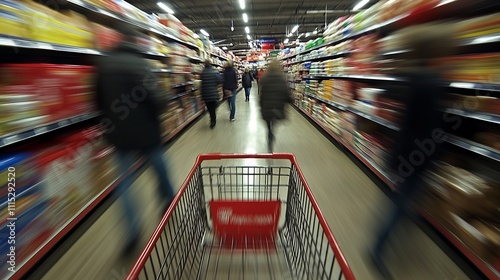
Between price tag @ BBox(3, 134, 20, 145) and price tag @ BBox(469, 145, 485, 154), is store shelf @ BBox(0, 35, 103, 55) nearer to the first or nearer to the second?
price tag @ BBox(3, 134, 20, 145)

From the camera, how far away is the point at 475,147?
1532 millimetres

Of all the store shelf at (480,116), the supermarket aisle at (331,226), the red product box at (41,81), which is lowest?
the supermarket aisle at (331,226)

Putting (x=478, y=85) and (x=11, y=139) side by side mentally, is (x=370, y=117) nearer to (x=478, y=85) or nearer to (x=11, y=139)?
(x=478, y=85)

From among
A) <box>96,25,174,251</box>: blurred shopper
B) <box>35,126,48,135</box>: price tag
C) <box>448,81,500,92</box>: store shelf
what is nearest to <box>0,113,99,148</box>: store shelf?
<box>35,126,48,135</box>: price tag

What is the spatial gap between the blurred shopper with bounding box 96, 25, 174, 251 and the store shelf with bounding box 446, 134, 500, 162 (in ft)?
7.15

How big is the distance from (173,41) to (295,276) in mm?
5113

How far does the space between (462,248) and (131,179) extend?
2.43 m

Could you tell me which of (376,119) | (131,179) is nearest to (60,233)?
(131,179)

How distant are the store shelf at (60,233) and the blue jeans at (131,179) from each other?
0.17ft

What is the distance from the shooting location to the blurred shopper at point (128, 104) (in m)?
1.42

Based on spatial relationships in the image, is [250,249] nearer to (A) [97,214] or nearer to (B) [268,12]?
(A) [97,214]

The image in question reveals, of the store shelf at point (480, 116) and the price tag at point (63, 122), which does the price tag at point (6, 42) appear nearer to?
the price tag at point (63, 122)

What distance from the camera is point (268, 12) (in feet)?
46.6

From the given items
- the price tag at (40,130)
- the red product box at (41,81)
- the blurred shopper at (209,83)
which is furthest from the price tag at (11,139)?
the blurred shopper at (209,83)
